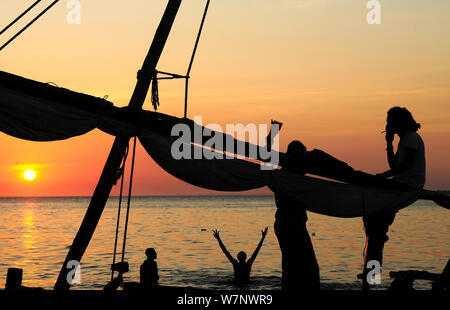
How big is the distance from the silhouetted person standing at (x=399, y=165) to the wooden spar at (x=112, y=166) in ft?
11.5

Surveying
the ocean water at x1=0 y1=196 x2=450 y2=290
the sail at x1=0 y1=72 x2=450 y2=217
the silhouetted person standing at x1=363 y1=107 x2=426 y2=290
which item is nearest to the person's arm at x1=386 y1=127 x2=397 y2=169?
the silhouetted person standing at x1=363 y1=107 x2=426 y2=290

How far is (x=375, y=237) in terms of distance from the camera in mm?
9125

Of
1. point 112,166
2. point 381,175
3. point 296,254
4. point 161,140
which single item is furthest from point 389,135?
point 112,166

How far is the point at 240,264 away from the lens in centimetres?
2503

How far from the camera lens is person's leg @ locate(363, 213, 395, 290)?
29.6 ft

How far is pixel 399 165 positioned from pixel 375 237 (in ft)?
3.70

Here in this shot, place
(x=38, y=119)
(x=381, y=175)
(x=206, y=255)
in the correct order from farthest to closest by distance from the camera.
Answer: (x=206, y=255)
(x=381, y=175)
(x=38, y=119)

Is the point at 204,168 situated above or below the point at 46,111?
below

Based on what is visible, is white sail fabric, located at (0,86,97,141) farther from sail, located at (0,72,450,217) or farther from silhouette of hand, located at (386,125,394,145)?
silhouette of hand, located at (386,125,394,145)

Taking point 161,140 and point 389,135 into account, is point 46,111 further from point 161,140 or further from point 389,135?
point 389,135

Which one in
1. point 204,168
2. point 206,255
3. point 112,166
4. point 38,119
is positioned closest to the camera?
point 38,119

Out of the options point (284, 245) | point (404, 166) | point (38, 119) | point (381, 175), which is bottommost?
point (284, 245)

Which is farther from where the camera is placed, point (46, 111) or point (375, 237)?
point (375, 237)

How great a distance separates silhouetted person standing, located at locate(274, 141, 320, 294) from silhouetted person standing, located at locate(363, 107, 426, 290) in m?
1.02
